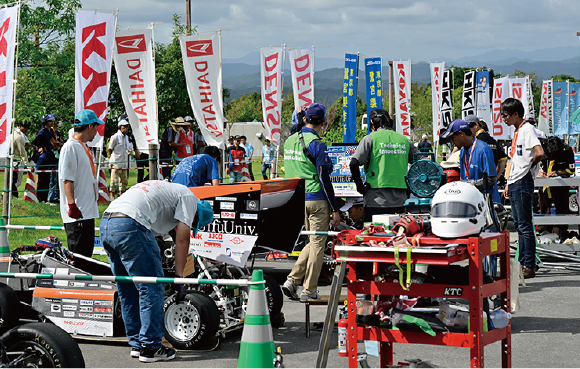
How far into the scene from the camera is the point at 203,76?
15.9 meters

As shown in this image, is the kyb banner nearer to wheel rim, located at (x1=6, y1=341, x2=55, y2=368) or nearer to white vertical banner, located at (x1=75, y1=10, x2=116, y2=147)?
white vertical banner, located at (x1=75, y1=10, x2=116, y2=147)

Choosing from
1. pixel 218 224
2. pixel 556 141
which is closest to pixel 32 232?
pixel 218 224

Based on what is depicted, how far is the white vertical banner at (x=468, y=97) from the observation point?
21.3 meters

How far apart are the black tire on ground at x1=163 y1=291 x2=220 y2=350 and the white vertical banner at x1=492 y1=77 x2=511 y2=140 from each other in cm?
1924

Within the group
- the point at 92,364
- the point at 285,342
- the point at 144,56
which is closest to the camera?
the point at 92,364

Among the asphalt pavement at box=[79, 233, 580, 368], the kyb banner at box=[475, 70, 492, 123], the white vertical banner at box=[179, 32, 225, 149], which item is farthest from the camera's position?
the kyb banner at box=[475, 70, 492, 123]

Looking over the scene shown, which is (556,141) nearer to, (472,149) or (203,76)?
(472,149)

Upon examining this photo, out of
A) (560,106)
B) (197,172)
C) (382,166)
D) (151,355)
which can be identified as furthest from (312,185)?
(560,106)

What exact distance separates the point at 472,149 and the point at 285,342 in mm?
3190

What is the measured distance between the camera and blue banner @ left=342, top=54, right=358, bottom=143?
21.7 metres

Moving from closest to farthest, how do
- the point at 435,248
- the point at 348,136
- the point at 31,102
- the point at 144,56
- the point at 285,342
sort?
1. the point at 435,248
2. the point at 285,342
3. the point at 144,56
4. the point at 348,136
5. the point at 31,102

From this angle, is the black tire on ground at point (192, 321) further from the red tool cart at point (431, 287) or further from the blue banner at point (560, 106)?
the blue banner at point (560, 106)

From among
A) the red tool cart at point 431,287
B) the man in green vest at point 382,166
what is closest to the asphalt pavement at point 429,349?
the red tool cart at point 431,287

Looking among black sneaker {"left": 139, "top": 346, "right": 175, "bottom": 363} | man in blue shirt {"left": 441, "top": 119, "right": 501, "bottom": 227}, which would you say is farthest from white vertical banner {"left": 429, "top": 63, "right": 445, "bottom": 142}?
black sneaker {"left": 139, "top": 346, "right": 175, "bottom": 363}
